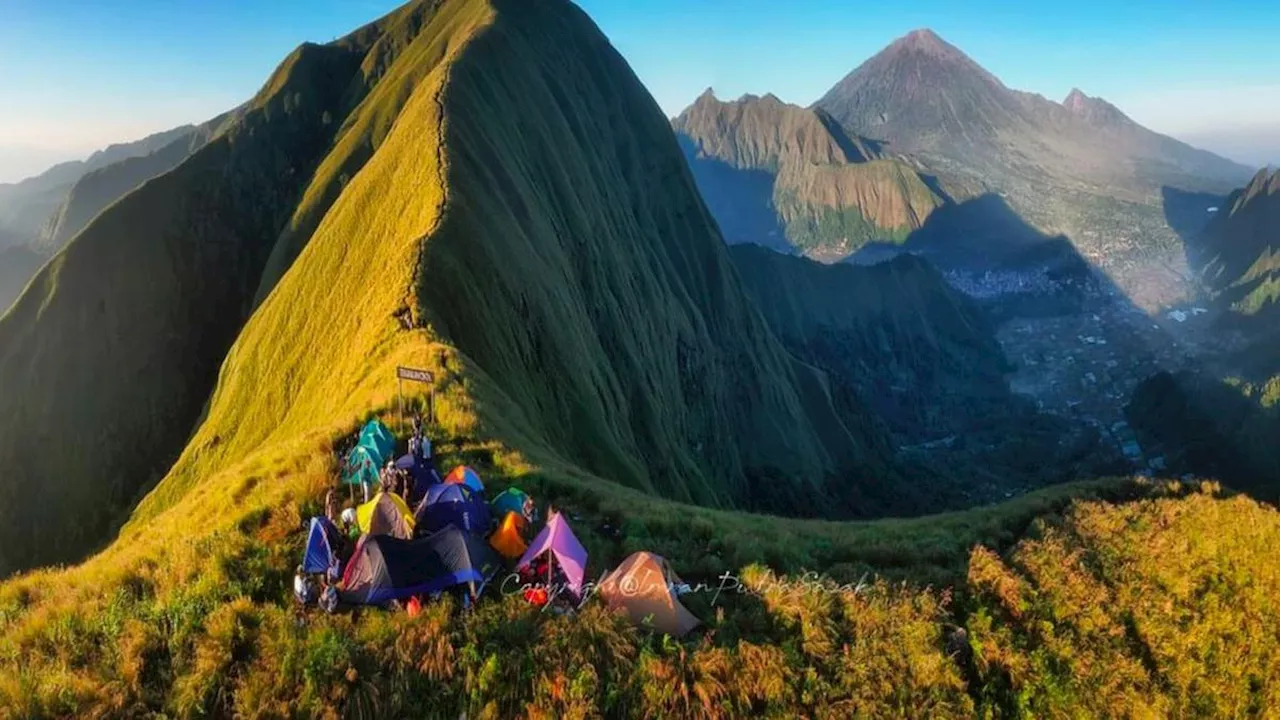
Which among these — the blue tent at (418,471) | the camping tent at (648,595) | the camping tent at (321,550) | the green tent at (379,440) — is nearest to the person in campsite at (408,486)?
the blue tent at (418,471)

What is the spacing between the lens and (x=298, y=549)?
1723cm

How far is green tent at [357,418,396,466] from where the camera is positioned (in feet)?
75.7

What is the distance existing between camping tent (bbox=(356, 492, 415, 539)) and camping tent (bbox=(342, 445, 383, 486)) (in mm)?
2611

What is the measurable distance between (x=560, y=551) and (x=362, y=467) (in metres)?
7.68

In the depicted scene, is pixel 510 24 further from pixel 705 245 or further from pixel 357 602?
pixel 357 602

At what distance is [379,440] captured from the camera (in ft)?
77.8

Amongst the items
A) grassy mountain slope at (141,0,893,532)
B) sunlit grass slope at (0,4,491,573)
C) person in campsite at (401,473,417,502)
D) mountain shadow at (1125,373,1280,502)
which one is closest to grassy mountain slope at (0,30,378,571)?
sunlit grass slope at (0,4,491,573)

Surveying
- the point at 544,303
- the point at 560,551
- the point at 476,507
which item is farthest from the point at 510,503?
the point at 544,303

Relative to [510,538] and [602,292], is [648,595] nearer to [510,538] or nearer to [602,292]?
[510,538]

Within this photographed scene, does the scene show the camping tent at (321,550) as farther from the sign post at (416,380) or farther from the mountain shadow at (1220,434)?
the mountain shadow at (1220,434)

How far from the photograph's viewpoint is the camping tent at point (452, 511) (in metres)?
19.5

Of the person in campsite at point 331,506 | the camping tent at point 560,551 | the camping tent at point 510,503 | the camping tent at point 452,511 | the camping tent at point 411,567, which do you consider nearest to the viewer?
the camping tent at point 411,567

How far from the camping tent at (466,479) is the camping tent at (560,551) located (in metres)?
4.18

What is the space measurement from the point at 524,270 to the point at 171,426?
151ft
